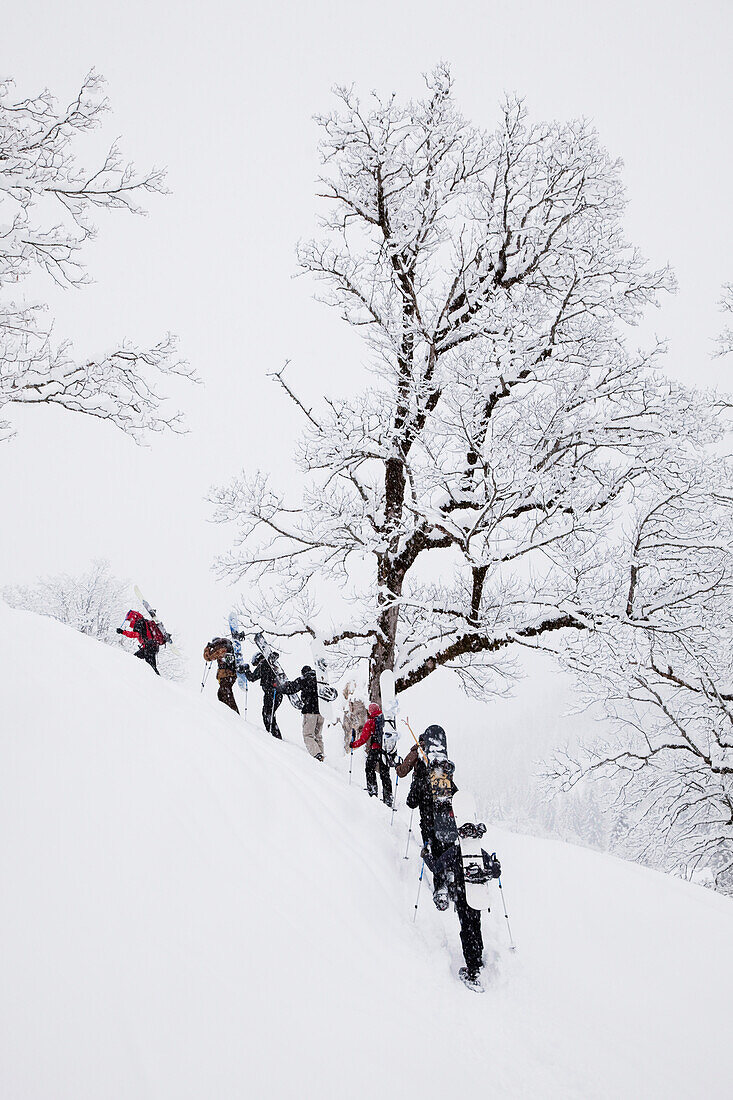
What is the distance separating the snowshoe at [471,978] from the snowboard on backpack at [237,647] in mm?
5381

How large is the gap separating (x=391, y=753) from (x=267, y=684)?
225 cm

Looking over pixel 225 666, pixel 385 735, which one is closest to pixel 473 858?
pixel 385 735

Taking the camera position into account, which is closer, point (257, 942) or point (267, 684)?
point (257, 942)

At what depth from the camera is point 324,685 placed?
9.02 metres

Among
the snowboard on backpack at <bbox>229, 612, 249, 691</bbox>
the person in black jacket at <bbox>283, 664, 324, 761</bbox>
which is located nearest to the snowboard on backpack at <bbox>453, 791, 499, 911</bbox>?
the person in black jacket at <bbox>283, 664, 324, 761</bbox>

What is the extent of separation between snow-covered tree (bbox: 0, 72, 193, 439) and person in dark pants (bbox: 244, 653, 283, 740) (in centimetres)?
427

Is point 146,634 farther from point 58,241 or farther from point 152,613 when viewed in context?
point 58,241

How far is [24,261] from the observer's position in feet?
30.3

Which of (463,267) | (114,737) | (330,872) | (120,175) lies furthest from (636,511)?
(120,175)

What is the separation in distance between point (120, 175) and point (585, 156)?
23.9 feet

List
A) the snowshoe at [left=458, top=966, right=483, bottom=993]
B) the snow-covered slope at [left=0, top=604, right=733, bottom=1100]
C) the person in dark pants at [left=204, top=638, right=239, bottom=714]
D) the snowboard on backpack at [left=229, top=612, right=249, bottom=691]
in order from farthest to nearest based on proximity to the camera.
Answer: the snowboard on backpack at [left=229, top=612, right=249, bottom=691], the person in dark pants at [left=204, top=638, right=239, bottom=714], the snowshoe at [left=458, top=966, right=483, bottom=993], the snow-covered slope at [left=0, top=604, right=733, bottom=1100]

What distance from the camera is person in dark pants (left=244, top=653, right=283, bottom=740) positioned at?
29.1 ft

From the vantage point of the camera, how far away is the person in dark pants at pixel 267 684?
8.86 metres

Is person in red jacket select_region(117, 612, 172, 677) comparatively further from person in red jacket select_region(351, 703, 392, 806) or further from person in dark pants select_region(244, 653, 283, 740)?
person in red jacket select_region(351, 703, 392, 806)
